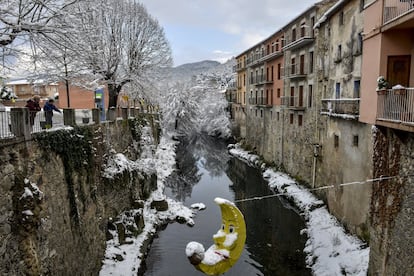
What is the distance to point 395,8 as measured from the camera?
8461 mm

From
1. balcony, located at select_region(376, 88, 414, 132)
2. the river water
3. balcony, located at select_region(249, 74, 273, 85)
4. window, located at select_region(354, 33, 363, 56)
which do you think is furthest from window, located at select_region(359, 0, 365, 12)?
balcony, located at select_region(249, 74, 273, 85)

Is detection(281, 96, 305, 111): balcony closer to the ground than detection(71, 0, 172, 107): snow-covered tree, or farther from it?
closer to the ground

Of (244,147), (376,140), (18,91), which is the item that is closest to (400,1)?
(376,140)

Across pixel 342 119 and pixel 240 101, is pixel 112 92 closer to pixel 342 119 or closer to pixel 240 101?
pixel 342 119

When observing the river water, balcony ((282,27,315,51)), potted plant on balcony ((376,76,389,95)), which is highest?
balcony ((282,27,315,51))

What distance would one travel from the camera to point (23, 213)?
7.48 m

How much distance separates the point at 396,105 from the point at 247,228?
34.9ft

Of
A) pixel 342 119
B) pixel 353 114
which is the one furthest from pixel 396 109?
pixel 342 119

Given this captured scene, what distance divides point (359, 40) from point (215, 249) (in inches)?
471

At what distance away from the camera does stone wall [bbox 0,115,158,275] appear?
7.26 metres

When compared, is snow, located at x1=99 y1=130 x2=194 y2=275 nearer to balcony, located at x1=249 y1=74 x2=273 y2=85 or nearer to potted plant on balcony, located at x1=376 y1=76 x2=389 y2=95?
potted plant on balcony, located at x1=376 y1=76 x2=389 y2=95

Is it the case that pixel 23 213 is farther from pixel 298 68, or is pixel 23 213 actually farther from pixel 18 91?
pixel 18 91

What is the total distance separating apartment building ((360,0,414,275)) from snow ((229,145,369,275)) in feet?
5.26

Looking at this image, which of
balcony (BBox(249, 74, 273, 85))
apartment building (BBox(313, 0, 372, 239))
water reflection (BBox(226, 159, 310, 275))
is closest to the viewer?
apartment building (BBox(313, 0, 372, 239))
